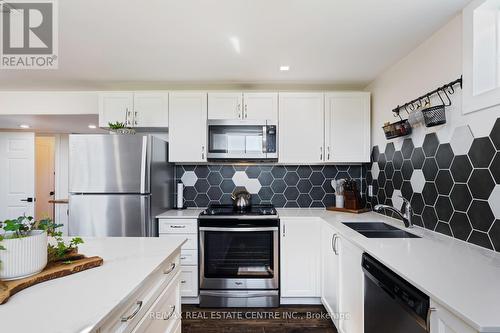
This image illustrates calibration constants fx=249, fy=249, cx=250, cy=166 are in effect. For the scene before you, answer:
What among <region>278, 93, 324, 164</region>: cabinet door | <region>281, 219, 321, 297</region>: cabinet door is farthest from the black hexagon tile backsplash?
<region>281, 219, 321, 297</region>: cabinet door

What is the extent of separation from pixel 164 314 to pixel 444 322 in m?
1.23

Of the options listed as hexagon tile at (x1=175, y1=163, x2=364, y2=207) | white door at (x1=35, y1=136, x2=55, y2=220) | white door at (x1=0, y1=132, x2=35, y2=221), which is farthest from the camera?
white door at (x1=35, y1=136, x2=55, y2=220)

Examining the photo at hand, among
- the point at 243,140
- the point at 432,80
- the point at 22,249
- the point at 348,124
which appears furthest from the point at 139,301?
the point at 348,124

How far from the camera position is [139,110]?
275 centimetres

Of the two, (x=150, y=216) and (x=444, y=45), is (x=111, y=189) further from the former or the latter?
(x=444, y=45)

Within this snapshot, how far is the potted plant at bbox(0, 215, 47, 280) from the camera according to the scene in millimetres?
879

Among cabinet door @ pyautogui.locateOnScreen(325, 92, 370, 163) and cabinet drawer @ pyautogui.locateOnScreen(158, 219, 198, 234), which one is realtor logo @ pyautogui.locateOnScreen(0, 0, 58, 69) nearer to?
cabinet drawer @ pyautogui.locateOnScreen(158, 219, 198, 234)

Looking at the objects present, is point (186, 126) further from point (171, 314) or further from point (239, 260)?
point (171, 314)

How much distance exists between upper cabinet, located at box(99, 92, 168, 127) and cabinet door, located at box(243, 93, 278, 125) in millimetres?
895

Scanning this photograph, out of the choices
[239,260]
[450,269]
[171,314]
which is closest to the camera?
[450,269]

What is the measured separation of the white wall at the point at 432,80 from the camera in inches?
59.6

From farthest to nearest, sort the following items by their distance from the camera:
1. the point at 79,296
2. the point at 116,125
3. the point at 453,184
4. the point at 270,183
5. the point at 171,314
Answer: the point at 270,183, the point at 116,125, the point at 453,184, the point at 171,314, the point at 79,296

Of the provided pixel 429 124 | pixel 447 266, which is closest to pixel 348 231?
pixel 447 266

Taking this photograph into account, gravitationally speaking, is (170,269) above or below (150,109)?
below
